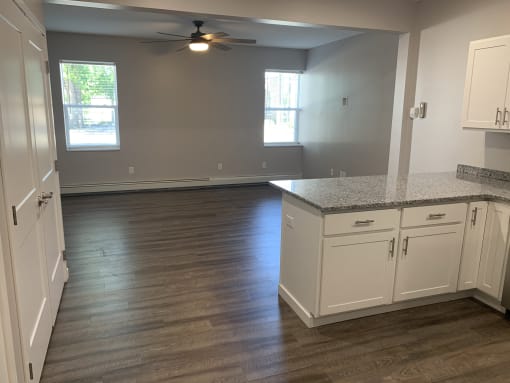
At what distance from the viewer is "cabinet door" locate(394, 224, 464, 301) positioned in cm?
265

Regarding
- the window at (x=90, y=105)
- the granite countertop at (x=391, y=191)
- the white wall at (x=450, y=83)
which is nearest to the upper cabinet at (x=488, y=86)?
the white wall at (x=450, y=83)

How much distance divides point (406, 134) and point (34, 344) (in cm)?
375

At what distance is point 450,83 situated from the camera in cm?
357

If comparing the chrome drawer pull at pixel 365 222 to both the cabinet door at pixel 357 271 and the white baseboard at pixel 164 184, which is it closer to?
the cabinet door at pixel 357 271

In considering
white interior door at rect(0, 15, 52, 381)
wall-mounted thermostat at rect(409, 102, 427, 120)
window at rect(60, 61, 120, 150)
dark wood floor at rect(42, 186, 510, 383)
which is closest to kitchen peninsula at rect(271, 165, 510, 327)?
dark wood floor at rect(42, 186, 510, 383)

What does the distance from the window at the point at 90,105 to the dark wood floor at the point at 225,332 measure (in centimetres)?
294

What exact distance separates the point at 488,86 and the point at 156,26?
4256mm

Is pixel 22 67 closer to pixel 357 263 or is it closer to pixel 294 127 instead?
pixel 357 263

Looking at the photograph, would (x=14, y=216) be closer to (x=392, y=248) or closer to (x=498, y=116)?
(x=392, y=248)

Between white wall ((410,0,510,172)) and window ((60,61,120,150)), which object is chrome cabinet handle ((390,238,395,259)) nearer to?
white wall ((410,0,510,172))

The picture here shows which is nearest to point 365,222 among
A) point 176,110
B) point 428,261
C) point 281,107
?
point 428,261

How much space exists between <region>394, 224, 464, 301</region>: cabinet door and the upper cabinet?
863 mm

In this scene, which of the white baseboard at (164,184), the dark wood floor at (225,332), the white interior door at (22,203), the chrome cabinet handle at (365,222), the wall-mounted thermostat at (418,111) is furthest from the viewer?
the white baseboard at (164,184)

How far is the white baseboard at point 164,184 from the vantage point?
6438 millimetres
